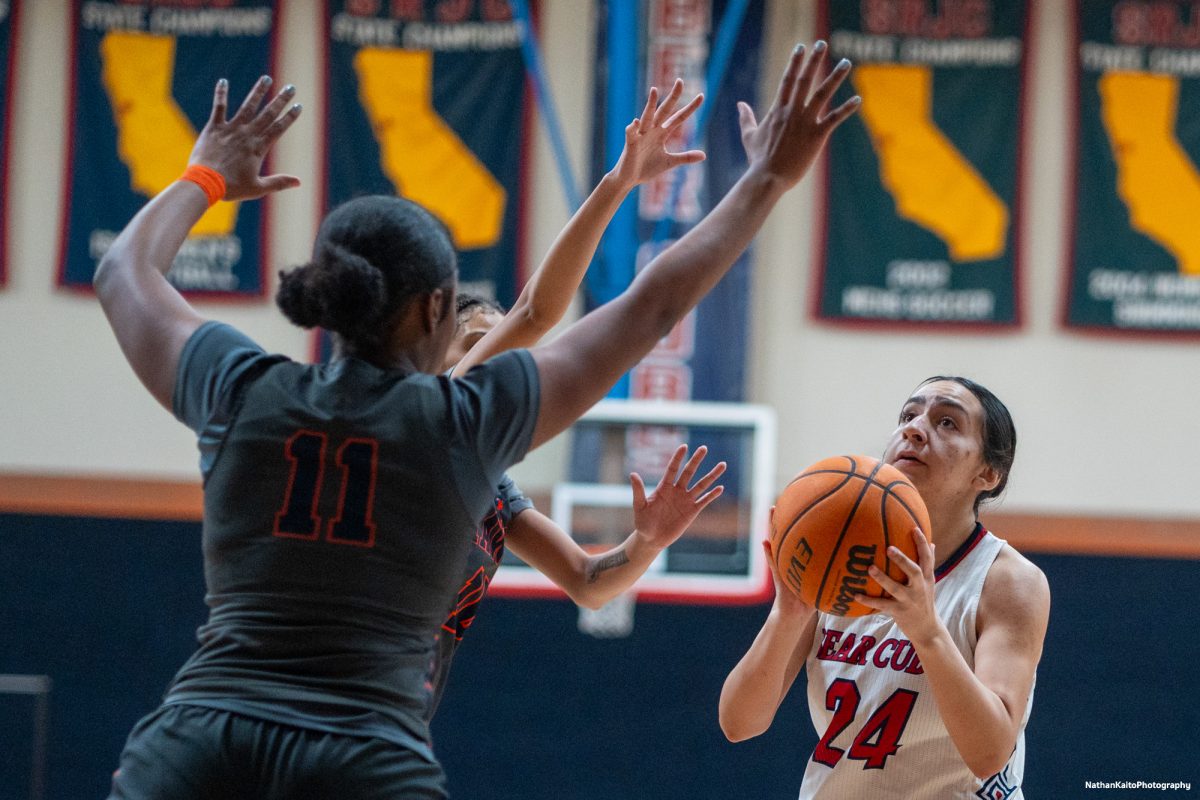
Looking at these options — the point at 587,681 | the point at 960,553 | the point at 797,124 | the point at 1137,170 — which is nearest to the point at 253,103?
the point at 797,124

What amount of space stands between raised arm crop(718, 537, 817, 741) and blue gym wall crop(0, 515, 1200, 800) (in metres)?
4.56

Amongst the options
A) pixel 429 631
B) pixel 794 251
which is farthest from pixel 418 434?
pixel 794 251

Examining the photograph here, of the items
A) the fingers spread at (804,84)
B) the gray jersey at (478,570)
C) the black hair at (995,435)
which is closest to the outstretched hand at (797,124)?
the fingers spread at (804,84)

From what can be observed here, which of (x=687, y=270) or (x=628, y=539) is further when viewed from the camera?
(x=628, y=539)

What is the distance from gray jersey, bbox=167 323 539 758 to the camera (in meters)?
1.85

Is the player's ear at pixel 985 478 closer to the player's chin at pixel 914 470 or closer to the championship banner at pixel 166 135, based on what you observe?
the player's chin at pixel 914 470

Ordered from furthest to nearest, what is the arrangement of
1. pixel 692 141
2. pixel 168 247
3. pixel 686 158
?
pixel 692 141
pixel 686 158
pixel 168 247

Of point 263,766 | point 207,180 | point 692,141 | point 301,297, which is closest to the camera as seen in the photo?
point 263,766

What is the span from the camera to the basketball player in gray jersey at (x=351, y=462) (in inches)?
71.7

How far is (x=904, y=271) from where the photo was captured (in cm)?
799

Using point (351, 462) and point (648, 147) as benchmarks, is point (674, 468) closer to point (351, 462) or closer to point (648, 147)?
point (648, 147)

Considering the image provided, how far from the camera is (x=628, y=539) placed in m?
2.90

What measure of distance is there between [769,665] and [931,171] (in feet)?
19.1

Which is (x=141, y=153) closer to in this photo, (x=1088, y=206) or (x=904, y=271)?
(x=904, y=271)
